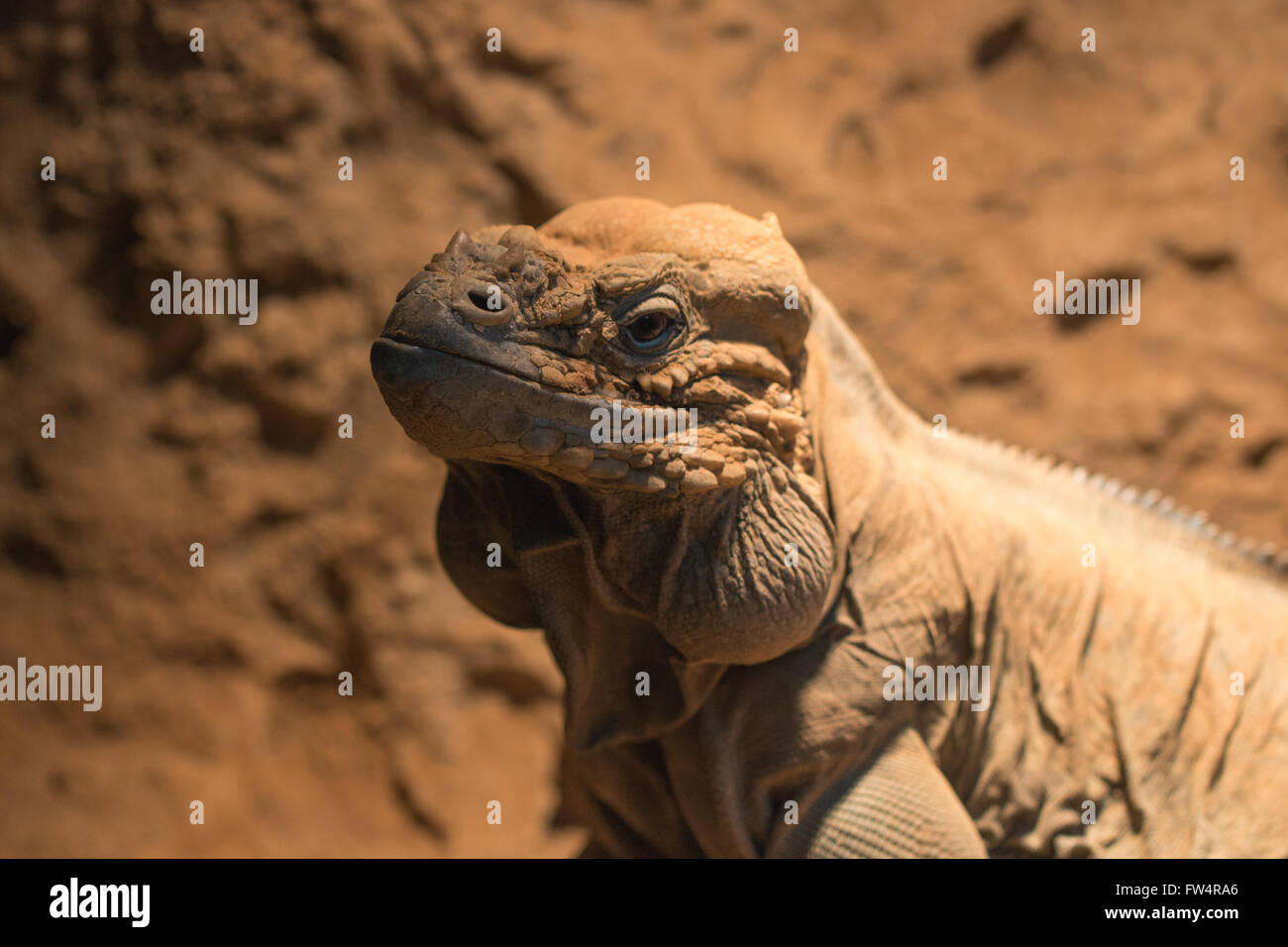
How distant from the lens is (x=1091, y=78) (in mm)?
4941

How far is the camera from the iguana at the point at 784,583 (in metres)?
2.21

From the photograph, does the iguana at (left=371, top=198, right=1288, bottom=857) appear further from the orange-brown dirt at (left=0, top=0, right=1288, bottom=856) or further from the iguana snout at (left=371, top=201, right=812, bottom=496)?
the orange-brown dirt at (left=0, top=0, right=1288, bottom=856)

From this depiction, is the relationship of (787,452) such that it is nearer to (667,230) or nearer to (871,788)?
(667,230)

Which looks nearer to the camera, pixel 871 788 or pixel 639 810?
pixel 871 788

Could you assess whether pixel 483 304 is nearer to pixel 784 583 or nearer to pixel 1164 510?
pixel 784 583

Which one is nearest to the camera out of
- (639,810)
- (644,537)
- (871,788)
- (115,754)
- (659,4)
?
(644,537)

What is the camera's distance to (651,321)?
2.28 meters

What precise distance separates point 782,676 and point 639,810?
53cm

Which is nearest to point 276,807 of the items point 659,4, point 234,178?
point 234,178

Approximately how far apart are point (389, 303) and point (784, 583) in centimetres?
266

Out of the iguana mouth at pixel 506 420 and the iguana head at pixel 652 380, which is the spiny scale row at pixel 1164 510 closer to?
the iguana head at pixel 652 380

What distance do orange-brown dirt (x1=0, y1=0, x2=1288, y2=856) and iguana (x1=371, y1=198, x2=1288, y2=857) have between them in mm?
1681

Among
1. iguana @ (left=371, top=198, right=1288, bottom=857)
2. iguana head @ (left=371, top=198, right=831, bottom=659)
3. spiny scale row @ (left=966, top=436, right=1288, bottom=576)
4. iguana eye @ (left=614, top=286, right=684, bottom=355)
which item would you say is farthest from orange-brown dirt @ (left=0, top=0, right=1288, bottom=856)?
iguana eye @ (left=614, top=286, right=684, bottom=355)

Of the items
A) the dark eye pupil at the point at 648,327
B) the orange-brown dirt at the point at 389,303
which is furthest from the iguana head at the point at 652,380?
the orange-brown dirt at the point at 389,303
